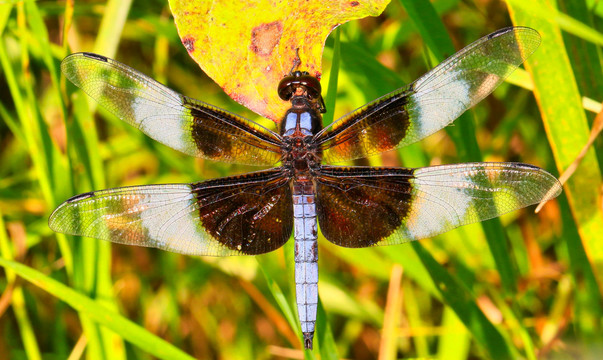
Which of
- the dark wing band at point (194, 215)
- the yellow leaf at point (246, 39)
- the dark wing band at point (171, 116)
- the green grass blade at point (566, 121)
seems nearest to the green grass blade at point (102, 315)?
the dark wing band at point (194, 215)

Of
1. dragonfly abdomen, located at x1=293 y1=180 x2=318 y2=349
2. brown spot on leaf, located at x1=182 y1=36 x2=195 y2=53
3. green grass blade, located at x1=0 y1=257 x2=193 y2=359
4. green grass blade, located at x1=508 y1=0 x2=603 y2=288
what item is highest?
brown spot on leaf, located at x1=182 y1=36 x2=195 y2=53

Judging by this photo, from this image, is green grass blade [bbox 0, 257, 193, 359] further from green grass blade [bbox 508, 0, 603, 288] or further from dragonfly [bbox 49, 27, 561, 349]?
green grass blade [bbox 508, 0, 603, 288]

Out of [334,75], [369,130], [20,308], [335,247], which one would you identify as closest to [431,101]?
[369,130]

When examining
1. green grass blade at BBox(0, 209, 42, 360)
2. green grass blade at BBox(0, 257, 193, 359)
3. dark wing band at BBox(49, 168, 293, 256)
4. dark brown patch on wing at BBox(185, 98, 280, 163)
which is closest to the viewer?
green grass blade at BBox(0, 257, 193, 359)

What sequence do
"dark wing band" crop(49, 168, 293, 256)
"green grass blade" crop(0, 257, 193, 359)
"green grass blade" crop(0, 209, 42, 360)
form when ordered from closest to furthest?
"green grass blade" crop(0, 257, 193, 359), "dark wing band" crop(49, 168, 293, 256), "green grass blade" crop(0, 209, 42, 360)

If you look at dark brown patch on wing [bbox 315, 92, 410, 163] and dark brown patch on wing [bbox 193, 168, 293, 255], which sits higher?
dark brown patch on wing [bbox 315, 92, 410, 163]

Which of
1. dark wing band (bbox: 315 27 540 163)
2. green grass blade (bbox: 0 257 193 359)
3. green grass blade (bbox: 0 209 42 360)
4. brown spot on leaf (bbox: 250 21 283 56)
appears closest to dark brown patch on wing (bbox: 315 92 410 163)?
dark wing band (bbox: 315 27 540 163)

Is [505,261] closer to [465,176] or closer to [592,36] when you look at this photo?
[465,176]

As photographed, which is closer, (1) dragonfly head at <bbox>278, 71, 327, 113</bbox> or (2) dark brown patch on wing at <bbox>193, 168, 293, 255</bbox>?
(1) dragonfly head at <bbox>278, 71, 327, 113</bbox>
